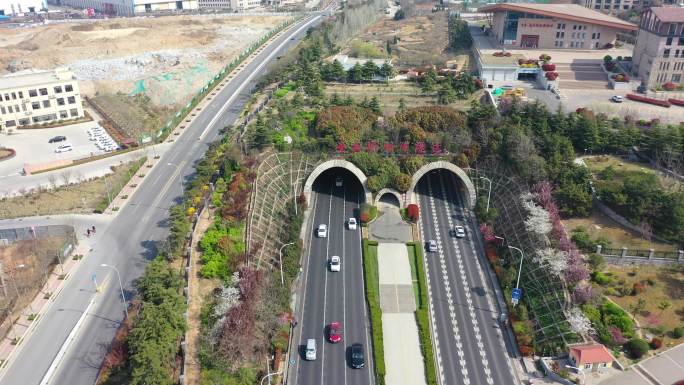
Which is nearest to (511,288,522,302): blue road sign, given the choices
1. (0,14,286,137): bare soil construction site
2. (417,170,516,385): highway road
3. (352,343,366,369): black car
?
(417,170,516,385): highway road

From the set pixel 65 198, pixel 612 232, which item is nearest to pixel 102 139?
pixel 65 198

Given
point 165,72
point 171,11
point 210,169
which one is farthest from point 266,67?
point 171,11

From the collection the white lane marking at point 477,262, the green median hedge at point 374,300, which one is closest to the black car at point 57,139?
the green median hedge at point 374,300

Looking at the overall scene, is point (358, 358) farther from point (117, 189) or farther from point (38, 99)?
point (38, 99)

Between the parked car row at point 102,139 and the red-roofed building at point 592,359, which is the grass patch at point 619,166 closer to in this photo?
the red-roofed building at point 592,359

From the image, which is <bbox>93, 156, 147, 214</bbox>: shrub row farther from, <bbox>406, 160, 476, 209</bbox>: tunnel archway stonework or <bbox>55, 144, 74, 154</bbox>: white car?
<bbox>406, 160, 476, 209</bbox>: tunnel archway stonework

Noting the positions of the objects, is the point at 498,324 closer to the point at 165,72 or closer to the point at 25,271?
the point at 25,271
